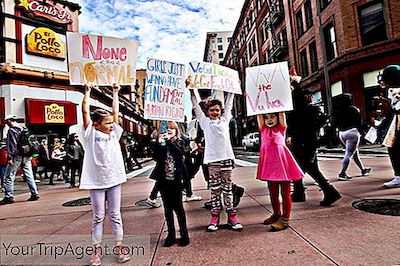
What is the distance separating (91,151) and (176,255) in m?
1.39

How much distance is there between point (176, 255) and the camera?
10.5 ft

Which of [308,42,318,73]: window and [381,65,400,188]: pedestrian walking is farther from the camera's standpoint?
[308,42,318,73]: window

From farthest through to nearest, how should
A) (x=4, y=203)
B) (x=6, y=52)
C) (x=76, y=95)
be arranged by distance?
1. (x=76, y=95)
2. (x=6, y=52)
3. (x=4, y=203)

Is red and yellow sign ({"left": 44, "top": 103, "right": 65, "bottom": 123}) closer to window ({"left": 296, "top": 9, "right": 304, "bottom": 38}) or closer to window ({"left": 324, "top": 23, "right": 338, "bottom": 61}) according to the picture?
window ({"left": 324, "top": 23, "right": 338, "bottom": 61})

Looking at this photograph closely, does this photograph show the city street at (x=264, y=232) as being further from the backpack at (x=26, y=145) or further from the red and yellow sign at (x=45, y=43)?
the red and yellow sign at (x=45, y=43)

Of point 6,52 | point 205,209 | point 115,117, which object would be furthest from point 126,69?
point 6,52

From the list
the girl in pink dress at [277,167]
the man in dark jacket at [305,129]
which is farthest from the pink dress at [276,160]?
the man in dark jacket at [305,129]

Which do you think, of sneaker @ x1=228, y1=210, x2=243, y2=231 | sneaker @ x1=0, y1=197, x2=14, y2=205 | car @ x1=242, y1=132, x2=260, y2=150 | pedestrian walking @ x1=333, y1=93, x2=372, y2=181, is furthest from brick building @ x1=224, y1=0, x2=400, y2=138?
sneaker @ x1=0, y1=197, x2=14, y2=205

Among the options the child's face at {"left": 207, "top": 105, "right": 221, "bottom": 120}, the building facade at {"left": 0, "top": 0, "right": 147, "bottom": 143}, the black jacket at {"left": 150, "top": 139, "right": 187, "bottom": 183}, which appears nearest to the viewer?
the black jacket at {"left": 150, "top": 139, "right": 187, "bottom": 183}

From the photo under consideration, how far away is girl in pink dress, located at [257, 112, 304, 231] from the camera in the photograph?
3.87m

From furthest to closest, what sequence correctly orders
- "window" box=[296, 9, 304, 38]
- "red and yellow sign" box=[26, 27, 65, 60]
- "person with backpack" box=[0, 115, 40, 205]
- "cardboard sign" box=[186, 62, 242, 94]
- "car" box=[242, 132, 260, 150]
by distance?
"window" box=[296, 9, 304, 38] < "car" box=[242, 132, 260, 150] < "red and yellow sign" box=[26, 27, 65, 60] < "person with backpack" box=[0, 115, 40, 205] < "cardboard sign" box=[186, 62, 242, 94]

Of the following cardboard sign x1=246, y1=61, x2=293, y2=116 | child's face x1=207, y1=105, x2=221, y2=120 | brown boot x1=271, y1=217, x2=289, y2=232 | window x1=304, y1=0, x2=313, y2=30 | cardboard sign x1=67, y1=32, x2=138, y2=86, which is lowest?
brown boot x1=271, y1=217, x2=289, y2=232

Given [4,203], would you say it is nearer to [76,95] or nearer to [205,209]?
[205,209]

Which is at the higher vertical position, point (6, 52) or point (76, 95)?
point (6, 52)
